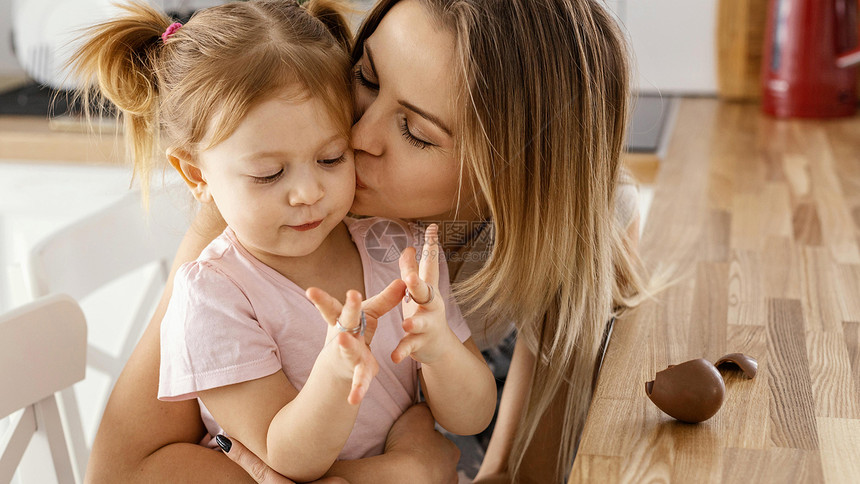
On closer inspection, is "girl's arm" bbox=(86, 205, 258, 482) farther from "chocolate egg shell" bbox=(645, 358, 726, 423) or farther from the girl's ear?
"chocolate egg shell" bbox=(645, 358, 726, 423)

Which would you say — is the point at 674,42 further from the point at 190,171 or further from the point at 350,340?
the point at 350,340

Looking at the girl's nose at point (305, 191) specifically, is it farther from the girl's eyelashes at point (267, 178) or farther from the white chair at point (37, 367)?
the white chair at point (37, 367)

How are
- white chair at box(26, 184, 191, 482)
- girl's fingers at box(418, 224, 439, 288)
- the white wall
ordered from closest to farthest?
girl's fingers at box(418, 224, 439, 288), white chair at box(26, 184, 191, 482), the white wall

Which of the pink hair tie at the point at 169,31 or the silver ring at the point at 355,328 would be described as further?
the pink hair tie at the point at 169,31

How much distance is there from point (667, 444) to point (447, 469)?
0.94 ft

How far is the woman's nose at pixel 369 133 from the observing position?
808 mm

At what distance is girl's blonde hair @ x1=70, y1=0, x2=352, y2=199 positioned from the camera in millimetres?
749

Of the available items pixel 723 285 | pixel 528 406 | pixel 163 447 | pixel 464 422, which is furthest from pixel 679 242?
pixel 163 447

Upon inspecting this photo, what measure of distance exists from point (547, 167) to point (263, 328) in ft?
1.06

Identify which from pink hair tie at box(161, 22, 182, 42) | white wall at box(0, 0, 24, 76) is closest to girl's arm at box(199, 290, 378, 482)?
pink hair tie at box(161, 22, 182, 42)

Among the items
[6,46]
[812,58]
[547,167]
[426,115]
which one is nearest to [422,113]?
[426,115]

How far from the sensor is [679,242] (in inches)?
43.8

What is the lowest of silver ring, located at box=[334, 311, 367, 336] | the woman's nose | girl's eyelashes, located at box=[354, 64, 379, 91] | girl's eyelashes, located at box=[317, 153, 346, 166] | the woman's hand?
the woman's hand

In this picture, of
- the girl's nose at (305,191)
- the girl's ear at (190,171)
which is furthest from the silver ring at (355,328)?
the girl's ear at (190,171)
